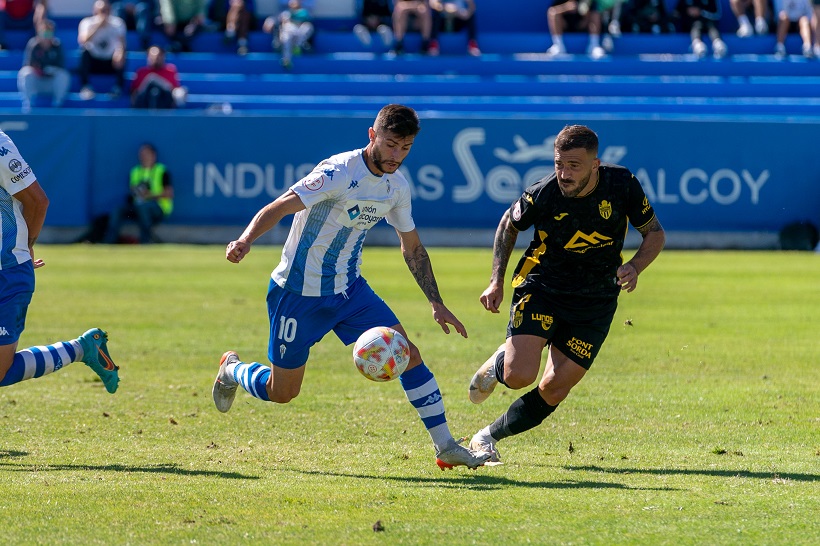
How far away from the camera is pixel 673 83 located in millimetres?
27422

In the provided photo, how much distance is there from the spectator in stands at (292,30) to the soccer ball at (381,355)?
2225 centimetres

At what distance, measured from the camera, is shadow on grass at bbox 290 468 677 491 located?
21.7 ft

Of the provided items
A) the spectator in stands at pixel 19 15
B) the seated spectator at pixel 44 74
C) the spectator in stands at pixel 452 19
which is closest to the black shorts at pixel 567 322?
the seated spectator at pixel 44 74

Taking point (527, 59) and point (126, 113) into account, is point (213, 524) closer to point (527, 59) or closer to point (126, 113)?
point (126, 113)

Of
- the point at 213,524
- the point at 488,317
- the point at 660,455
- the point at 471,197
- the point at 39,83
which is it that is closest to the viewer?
the point at 213,524

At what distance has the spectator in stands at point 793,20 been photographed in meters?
28.2

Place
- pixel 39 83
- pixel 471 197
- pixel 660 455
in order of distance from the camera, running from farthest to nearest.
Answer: pixel 39 83 < pixel 471 197 < pixel 660 455

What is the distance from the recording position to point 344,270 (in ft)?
24.4

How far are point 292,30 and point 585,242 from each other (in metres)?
22.1

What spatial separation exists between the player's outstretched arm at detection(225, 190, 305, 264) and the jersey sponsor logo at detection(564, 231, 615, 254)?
1.65 m

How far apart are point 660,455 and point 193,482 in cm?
278

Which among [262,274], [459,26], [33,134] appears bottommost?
[262,274]

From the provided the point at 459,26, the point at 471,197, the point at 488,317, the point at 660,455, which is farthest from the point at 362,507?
the point at 459,26

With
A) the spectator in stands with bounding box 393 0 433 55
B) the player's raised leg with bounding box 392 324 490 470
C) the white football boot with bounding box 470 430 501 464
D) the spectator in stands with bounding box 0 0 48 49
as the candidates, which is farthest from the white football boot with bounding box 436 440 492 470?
the spectator in stands with bounding box 0 0 48 49
